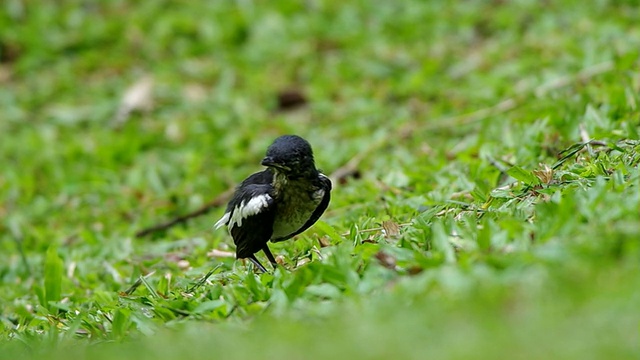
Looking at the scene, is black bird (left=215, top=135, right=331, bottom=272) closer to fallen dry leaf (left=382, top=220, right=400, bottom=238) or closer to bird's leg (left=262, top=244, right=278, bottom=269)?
bird's leg (left=262, top=244, right=278, bottom=269)

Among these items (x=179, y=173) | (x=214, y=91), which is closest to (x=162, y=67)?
(x=214, y=91)

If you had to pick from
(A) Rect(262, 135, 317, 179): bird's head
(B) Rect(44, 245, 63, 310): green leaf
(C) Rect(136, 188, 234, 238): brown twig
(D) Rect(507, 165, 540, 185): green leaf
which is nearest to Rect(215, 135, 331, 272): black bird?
(A) Rect(262, 135, 317, 179): bird's head

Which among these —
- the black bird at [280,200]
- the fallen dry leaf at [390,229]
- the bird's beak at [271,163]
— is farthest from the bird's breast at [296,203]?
the fallen dry leaf at [390,229]

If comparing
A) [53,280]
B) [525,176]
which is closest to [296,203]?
[525,176]

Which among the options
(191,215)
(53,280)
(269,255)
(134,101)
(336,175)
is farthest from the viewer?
(134,101)

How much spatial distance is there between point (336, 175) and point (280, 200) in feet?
9.80

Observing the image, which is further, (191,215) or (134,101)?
(134,101)

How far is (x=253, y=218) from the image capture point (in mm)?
5250

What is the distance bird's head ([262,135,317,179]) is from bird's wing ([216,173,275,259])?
179mm

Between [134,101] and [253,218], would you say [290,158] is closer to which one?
[253,218]

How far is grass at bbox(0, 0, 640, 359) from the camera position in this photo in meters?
3.55

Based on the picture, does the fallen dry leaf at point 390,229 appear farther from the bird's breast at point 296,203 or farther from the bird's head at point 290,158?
the bird's head at point 290,158

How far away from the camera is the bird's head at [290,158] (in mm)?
5223

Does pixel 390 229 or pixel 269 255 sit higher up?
pixel 390 229
